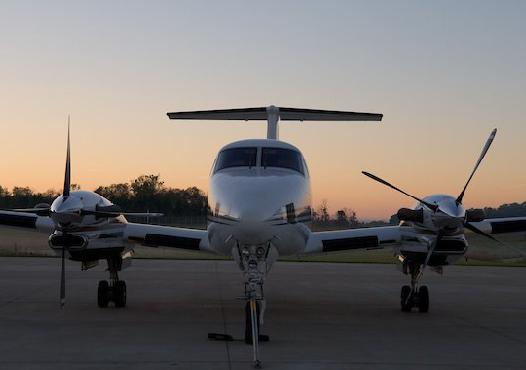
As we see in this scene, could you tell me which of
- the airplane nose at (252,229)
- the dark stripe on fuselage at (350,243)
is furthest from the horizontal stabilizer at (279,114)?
the airplane nose at (252,229)

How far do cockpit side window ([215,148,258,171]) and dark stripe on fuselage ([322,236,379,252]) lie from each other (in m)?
2.72

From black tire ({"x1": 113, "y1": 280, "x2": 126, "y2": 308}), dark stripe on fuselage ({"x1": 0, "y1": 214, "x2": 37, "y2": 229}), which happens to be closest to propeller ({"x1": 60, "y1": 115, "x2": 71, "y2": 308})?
black tire ({"x1": 113, "y1": 280, "x2": 126, "y2": 308})

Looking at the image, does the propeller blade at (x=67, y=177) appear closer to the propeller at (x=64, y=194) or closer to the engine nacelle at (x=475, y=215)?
the propeller at (x=64, y=194)

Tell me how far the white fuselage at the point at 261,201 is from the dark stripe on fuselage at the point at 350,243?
1864 mm

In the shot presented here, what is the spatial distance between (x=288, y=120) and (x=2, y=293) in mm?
8066

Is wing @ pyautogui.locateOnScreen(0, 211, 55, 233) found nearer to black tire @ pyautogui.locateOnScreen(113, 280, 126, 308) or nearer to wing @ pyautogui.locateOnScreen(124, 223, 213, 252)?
wing @ pyautogui.locateOnScreen(124, 223, 213, 252)

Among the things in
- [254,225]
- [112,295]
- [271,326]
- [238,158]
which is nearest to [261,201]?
[254,225]

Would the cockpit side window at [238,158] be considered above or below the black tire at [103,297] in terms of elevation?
above

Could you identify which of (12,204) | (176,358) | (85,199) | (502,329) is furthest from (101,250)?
(12,204)

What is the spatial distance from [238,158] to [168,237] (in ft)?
9.74

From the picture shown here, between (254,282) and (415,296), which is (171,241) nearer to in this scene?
(254,282)

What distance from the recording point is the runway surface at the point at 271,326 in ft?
26.2

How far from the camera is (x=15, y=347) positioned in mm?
8703

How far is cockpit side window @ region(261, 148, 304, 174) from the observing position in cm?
1099
